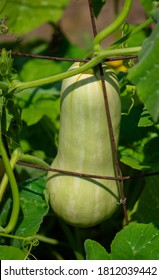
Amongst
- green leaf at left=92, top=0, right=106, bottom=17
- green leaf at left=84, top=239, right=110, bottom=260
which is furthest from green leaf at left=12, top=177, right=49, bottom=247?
green leaf at left=92, top=0, right=106, bottom=17

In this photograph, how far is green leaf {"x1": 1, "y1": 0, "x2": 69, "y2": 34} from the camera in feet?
7.85

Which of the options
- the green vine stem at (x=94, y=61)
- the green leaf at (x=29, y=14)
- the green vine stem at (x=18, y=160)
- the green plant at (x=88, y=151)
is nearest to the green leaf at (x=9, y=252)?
the green plant at (x=88, y=151)

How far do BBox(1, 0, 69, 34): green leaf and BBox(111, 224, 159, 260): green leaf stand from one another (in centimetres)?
120

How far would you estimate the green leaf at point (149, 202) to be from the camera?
162 cm

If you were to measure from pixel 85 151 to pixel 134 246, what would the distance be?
24cm

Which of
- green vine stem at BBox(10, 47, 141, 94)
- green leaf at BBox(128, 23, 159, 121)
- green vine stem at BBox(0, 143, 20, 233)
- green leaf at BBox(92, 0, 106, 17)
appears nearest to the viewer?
green leaf at BBox(128, 23, 159, 121)

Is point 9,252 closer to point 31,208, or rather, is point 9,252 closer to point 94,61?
point 31,208

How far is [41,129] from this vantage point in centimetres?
205

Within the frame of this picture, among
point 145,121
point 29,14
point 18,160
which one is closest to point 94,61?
point 145,121

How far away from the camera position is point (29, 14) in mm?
2455

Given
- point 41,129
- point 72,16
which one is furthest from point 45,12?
point 72,16

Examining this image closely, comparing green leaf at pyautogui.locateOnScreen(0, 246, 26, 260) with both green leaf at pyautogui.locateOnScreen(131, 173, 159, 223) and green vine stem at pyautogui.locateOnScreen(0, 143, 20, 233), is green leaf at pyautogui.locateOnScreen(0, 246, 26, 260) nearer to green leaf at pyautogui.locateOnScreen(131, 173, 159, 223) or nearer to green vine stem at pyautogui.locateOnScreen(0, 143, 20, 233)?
green vine stem at pyautogui.locateOnScreen(0, 143, 20, 233)

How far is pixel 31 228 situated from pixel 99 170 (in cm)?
21
